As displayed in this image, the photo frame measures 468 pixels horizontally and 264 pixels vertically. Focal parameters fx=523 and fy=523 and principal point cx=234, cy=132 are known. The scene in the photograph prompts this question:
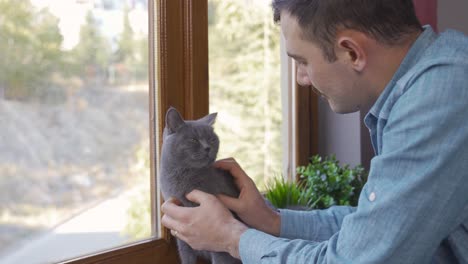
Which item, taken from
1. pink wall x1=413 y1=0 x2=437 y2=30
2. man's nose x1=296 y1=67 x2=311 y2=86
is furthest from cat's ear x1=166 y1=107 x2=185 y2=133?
pink wall x1=413 y1=0 x2=437 y2=30

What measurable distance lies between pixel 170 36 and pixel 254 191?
1.78 ft

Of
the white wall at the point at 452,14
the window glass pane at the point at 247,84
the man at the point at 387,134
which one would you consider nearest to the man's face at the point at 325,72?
the man at the point at 387,134

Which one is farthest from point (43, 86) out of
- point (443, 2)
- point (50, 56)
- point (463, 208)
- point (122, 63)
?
point (443, 2)

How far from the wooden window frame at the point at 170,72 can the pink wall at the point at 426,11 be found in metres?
1.23

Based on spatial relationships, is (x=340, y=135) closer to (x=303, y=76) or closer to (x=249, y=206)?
(x=249, y=206)

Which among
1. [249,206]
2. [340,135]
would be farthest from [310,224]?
[340,135]

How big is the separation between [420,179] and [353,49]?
0.29 metres

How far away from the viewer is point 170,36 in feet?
5.11

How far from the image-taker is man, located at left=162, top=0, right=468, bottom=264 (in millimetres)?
826

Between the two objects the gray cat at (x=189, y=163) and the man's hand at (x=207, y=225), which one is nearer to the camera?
the man's hand at (x=207, y=225)

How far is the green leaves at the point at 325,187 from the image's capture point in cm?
184

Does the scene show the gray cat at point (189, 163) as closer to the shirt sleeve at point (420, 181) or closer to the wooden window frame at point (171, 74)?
the wooden window frame at point (171, 74)

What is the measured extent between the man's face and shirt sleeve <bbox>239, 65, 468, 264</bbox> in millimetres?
178

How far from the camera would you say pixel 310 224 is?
1.37m
